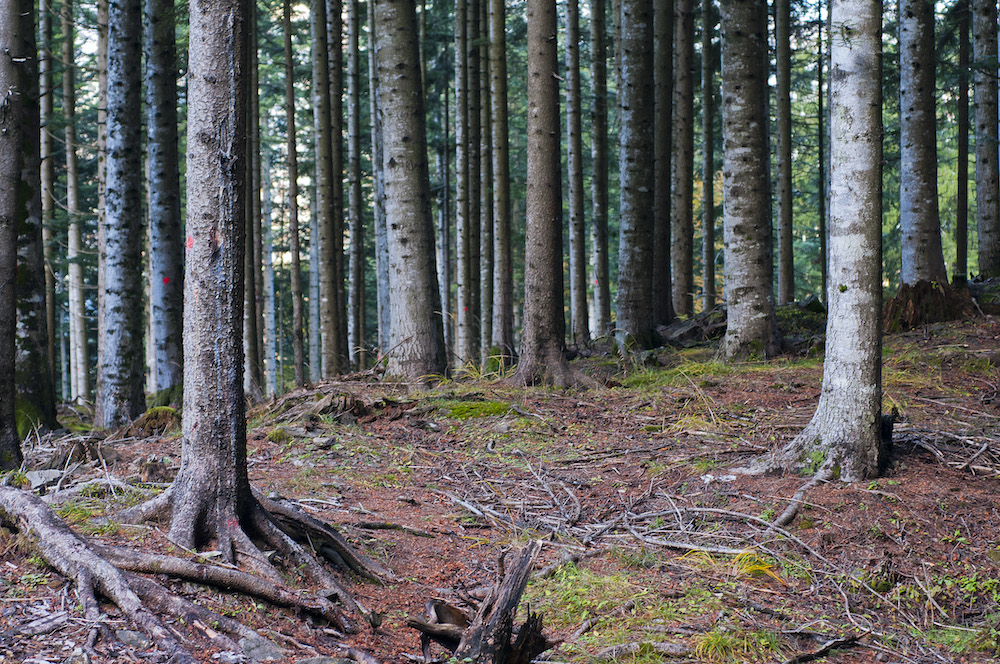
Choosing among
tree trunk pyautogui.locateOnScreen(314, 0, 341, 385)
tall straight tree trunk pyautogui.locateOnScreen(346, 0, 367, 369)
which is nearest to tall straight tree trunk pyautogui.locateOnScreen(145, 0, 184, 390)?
tree trunk pyautogui.locateOnScreen(314, 0, 341, 385)

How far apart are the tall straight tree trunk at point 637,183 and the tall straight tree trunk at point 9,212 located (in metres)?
7.59

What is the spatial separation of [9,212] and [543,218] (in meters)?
5.50

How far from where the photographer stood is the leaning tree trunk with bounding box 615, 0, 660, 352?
11.2 meters

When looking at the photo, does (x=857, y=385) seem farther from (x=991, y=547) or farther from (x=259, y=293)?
(x=259, y=293)

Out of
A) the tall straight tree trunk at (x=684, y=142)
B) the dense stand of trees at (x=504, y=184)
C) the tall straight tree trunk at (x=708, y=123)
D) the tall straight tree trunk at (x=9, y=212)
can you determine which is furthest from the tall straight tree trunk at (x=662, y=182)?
the tall straight tree trunk at (x=9, y=212)

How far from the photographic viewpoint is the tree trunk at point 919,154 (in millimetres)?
10352

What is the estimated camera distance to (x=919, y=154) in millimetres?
10438

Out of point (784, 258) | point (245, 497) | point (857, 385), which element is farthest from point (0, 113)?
point (784, 258)

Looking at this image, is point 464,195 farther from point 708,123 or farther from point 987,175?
point 987,175

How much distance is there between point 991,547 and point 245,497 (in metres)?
4.20

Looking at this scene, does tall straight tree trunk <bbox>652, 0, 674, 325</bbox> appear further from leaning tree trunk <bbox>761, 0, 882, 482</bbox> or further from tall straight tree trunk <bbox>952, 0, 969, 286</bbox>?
leaning tree trunk <bbox>761, 0, 882, 482</bbox>

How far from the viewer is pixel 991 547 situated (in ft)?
14.5

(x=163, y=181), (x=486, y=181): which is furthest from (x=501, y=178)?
(x=163, y=181)

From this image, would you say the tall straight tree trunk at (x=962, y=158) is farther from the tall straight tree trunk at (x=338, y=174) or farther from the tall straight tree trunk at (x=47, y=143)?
the tall straight tree trunk at (x=47, y=143)
